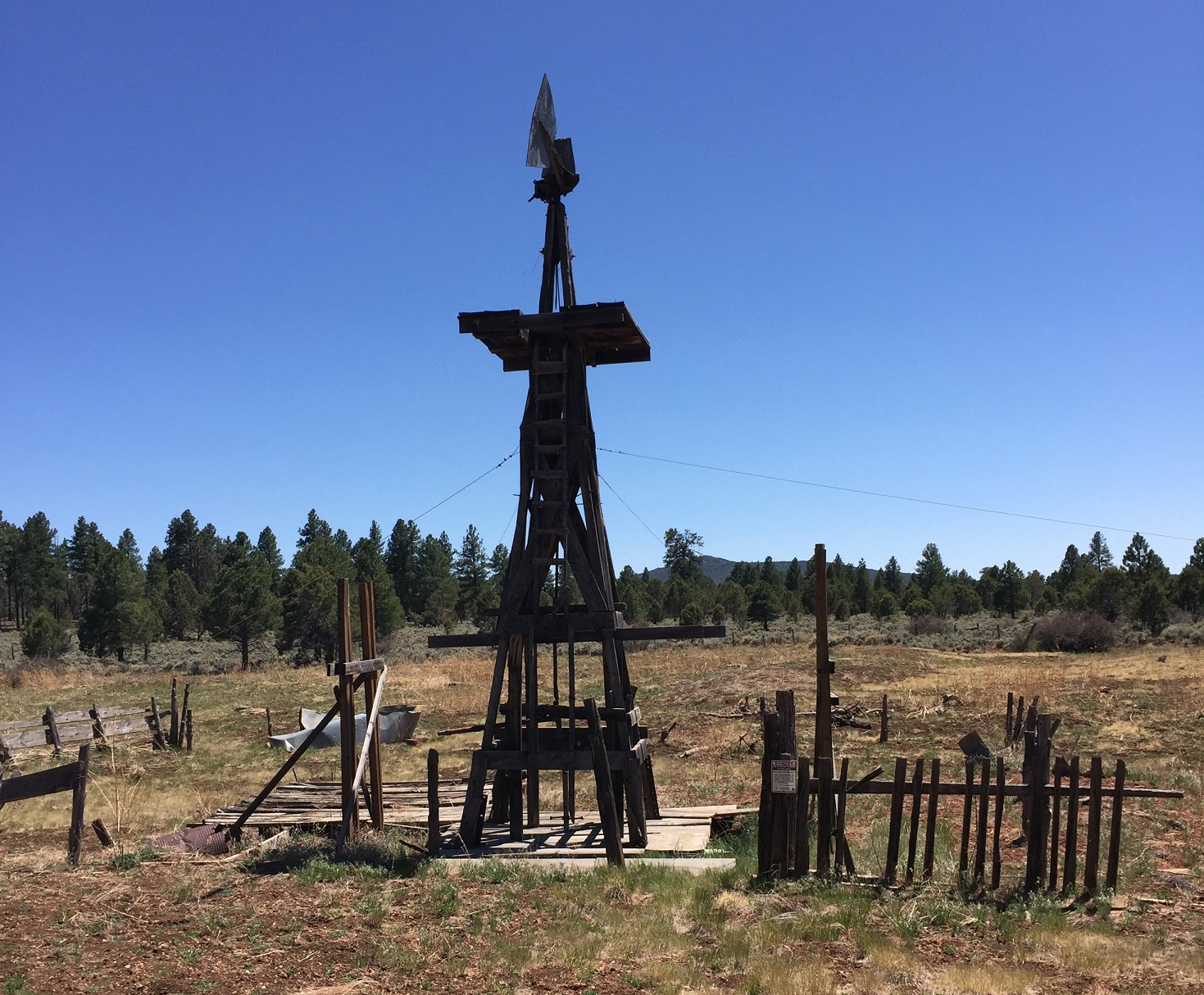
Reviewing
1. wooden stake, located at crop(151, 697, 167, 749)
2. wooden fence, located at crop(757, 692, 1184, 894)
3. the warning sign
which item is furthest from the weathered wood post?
wooden stake, located at crop(151, 697, 167, 749)

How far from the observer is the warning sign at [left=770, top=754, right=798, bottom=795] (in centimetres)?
967

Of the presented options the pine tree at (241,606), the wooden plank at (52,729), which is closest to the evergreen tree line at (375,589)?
the pine tree at (241,606)

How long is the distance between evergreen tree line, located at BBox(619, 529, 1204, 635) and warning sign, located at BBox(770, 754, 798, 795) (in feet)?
119

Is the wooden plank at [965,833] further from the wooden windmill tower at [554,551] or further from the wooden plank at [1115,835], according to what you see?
the wooden windmill tower at [554,551]

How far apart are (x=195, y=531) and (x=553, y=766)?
11222 cm

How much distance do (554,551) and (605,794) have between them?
10.7 feet

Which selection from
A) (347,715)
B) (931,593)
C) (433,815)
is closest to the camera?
(433,815)

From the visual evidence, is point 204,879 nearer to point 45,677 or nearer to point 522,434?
point 522,434

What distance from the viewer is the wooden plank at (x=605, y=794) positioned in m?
10.6

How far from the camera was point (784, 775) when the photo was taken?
31.9ft

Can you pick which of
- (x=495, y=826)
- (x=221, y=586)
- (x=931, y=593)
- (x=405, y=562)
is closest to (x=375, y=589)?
(x=221, y=586)

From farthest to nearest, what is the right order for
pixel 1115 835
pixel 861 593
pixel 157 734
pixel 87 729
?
pixel 861 593 → pixel 157 734 → pixel 87 729 → pixel 1115 835

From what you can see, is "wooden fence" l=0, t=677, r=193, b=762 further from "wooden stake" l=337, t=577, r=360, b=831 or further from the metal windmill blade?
the metal windmill blade

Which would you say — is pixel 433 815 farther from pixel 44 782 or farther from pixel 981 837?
pixel 981 837
